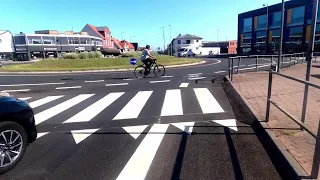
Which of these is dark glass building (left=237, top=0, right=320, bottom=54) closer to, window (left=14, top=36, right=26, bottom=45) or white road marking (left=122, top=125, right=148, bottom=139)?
white road marking (left=122, top=125, right=148, bottom=139)

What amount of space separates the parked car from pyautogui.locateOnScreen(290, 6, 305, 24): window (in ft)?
211

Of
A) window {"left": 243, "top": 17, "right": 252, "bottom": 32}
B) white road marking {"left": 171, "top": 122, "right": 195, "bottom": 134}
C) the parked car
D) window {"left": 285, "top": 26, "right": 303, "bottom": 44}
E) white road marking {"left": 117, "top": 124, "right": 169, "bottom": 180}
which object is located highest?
window {"left": 243, "top": 17, "right": 252, "bottom": 32}

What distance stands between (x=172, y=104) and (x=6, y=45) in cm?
8545

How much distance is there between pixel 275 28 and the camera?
61719 mm

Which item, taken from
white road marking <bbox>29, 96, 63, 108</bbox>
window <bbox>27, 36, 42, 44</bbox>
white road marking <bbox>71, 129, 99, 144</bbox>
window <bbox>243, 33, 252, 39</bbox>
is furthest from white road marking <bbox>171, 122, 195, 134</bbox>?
window <bbox>27, 36, 42, 44</bbox>

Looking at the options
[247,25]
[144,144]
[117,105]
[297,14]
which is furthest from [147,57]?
[247,25]

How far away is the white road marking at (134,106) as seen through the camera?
6.27m

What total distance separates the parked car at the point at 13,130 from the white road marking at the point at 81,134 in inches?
35.0

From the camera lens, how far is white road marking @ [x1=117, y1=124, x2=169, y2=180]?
11.0 ft

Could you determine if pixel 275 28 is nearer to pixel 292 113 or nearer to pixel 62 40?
pixel 292 113

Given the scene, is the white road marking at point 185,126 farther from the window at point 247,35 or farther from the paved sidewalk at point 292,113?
the window at point 247,35

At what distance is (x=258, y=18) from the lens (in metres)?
67.8

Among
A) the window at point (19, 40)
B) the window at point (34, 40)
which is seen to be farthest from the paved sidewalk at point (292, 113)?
the window at point (19, 40)

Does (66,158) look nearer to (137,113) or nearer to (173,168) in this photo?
(173,168)
